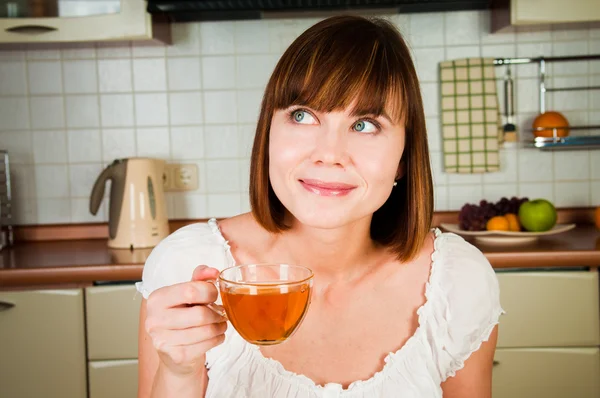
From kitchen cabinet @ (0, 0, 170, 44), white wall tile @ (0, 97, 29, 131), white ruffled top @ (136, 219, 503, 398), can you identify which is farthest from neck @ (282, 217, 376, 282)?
white wall tile @ (0, 97, 29, 131)

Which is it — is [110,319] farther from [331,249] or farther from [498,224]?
[498,224]

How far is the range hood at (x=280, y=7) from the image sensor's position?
2.19 m

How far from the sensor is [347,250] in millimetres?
1259

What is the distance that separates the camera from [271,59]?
2.52m

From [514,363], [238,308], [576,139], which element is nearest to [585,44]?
[576,139]

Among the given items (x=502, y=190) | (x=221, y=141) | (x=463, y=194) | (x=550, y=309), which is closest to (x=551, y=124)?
(x=502, y=190)

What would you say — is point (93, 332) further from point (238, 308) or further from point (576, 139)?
point (576, 139)

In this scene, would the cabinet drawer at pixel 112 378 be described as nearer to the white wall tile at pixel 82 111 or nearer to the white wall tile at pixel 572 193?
the white wall tile at pixel 82 111

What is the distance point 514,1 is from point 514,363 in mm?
1146

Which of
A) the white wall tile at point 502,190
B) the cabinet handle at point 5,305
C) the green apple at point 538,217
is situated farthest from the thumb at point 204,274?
the white wall tile at point 502,190

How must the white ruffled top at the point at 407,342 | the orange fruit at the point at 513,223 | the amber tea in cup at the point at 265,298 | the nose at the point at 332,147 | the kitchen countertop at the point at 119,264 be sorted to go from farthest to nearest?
the orange fruit at the point at 513,223
the kitchen countertop at the point at 119,264
the white ruffled top at the point at 407,342
the nose at the point at 332,147
the amber tea in cup at the point at 265,298

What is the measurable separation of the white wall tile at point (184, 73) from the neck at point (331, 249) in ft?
4.60

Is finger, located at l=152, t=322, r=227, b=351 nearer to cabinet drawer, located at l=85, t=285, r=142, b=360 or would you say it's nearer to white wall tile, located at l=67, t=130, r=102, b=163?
cabinet drawer, located at l=85, t=285, r=142, b=360

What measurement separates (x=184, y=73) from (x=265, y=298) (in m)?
1.87
